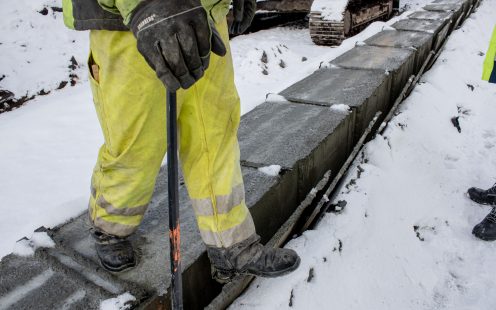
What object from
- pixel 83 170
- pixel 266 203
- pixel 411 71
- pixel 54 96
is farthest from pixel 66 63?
pixel 266 203

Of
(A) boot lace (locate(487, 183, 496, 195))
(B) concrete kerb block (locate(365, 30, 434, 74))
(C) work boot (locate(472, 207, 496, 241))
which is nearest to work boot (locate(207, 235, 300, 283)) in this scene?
(C) work boot (locate(472, 207, 496, 241))

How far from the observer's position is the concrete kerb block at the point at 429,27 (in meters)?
6.01

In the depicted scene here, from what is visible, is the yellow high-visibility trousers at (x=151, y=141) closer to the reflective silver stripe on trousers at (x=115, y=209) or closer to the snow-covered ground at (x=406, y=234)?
the reflective silver stripe on trousers at (x=115, y=209)

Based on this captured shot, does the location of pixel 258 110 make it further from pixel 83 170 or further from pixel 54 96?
pixel 54 96

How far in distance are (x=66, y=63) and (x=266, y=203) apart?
5251 millimetres

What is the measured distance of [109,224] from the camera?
1.68 metres

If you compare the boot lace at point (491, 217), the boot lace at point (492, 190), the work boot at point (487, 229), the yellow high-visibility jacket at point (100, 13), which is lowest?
the work boot at point (487, 229)

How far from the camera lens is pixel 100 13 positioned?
140 centimetres

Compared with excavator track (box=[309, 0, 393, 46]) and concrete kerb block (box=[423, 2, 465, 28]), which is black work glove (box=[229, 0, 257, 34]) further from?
concrete kerb block (box=[423, 2, 465, 28])

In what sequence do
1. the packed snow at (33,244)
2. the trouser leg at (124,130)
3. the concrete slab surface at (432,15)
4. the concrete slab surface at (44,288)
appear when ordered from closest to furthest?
the trouser leg at (124,130), the concrete slab surface at (44,288), the packed snow at (33,244), the concrete slab surface at (432,15)

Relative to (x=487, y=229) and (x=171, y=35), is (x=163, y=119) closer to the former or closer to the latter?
(x=171, y=35)

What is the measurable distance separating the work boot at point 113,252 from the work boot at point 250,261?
0.32m

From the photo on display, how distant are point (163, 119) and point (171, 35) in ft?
1.20

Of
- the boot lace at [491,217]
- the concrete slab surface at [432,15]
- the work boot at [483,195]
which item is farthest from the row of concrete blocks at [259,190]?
the concrete slab surface at [432,15]
